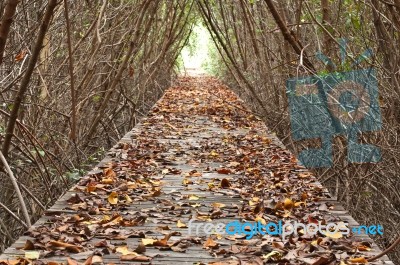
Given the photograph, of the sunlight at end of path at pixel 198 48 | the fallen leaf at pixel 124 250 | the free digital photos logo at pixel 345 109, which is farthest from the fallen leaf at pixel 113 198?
the sunlight at end of path at pixel 198 48

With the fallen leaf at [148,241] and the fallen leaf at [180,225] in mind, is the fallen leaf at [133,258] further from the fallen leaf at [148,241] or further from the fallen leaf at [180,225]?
the fallen leaf at [180,225]

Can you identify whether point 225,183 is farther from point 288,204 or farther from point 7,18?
point 7,18

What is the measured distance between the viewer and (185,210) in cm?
393

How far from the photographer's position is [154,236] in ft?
11.0

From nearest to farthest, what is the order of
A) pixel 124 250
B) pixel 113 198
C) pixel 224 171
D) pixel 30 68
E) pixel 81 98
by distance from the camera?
pixel 124 250
pixel 30 68
pixel 113 198
pixel 224 171
pixel 81 98

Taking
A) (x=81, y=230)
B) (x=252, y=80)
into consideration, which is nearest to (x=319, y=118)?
(x=81, y=230)

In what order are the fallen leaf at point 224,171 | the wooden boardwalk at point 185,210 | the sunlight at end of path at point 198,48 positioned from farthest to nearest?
the sunlight at end of path at point 198,48 → the fallen leaf at point 224,171 → the wooden boardwalk at point 185,210

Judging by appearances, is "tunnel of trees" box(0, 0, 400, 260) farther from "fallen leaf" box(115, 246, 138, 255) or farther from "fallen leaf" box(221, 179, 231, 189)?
"fallen leaf" box(221, 179, 231, 189)

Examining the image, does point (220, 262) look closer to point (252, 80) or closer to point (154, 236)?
point (154, 236)

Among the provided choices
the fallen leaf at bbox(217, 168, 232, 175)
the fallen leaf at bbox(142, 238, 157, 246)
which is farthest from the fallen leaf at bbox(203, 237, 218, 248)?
the fallen leaf at bbox(217, 168, 232, 175)

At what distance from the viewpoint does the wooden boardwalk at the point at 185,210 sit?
3.03 meters

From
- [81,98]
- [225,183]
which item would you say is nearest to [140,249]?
[225,183]

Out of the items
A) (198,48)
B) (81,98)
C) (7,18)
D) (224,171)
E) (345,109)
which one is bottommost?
(224,171)

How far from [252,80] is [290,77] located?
16.4ft
